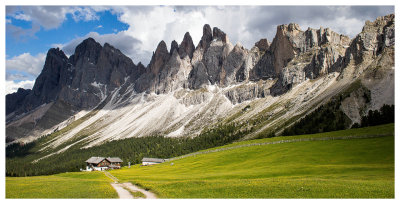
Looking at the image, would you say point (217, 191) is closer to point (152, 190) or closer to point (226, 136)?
point (152, 190)

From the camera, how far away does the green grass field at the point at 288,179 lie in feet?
98.1

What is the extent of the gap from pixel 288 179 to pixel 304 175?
324 inches

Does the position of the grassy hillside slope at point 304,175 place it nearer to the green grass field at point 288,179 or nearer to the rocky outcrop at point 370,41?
the green grass field at point 288,179

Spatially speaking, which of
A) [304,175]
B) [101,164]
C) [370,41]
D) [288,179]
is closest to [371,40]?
[370,41]

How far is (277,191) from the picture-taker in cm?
3028

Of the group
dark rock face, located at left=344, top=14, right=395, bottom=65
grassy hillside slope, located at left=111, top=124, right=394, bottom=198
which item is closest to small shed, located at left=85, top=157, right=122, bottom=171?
grassy hillside slope, located at left=111, top=124, right=394, bottom=198

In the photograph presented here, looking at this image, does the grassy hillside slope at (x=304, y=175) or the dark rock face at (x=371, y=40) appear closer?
the grassy hillside slope at (x=304, y=175)

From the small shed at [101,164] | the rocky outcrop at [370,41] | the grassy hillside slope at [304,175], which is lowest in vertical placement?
the small shed at [101,164]

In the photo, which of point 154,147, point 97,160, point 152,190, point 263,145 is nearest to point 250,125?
point 154,147

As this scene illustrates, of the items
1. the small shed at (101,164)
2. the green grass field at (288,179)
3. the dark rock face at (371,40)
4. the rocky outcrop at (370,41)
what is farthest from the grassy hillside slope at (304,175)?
the dark rock face at (371,40)

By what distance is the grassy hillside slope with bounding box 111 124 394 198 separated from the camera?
29.8m

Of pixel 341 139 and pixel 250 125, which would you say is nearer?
pixel 341 139

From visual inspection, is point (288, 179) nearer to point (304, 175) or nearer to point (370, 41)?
point (304, 175)
